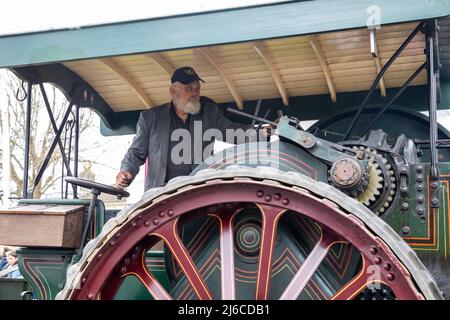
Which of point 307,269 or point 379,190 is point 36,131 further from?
point 307,269

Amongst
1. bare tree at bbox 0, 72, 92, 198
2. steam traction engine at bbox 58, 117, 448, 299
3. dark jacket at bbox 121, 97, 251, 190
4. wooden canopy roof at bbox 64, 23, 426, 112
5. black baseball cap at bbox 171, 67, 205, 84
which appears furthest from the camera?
bare tree at bbox 0, 72, 92, 198

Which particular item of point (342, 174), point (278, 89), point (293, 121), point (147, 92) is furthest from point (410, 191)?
point (147, 92)

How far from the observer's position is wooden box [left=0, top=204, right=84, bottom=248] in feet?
8.18

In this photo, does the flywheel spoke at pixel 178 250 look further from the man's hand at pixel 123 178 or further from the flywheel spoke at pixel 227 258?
the man's hand at pixel 123 178

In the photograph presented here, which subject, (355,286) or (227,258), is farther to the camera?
(227,258)

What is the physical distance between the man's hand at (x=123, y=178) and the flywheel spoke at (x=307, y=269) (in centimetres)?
149

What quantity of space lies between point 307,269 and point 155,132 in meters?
1.75

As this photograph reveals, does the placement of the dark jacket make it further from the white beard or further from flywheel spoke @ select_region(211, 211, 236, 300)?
flywheel spoke @ select_region(211, 211, 236, 300)

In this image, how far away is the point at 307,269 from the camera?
1783 millimetres

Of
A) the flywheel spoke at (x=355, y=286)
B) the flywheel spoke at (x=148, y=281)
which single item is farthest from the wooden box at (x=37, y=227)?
the flywheel spoke at (x=355, y=286)

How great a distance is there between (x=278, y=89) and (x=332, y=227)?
5.88 ft

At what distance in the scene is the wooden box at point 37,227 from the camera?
249 cm

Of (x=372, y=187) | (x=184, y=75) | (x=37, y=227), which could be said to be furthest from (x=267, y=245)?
(x=184, y=75)

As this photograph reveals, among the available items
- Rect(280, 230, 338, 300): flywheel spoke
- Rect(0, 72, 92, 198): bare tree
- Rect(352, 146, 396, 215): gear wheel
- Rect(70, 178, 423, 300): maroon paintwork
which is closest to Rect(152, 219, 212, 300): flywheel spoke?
Rect(70, 178, 423, 300): maroon paintwork
